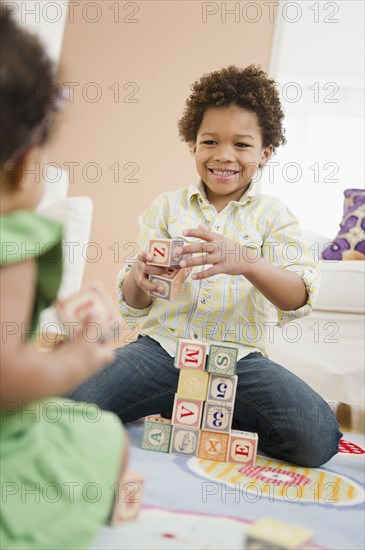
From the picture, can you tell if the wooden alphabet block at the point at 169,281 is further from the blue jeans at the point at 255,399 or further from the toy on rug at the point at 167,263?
the blue jeans at the point at 255,399

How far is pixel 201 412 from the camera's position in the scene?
144cm

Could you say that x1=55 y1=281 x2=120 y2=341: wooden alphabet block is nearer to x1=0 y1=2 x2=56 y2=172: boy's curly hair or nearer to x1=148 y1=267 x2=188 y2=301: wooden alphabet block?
x1=0 y1=2 x2=56 y2=172: boy's curly hair

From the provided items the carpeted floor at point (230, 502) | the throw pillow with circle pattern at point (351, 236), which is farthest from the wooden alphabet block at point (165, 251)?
the throw pillow with circle pattern at point (351, 236)

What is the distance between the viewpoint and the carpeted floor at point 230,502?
37.4 inches

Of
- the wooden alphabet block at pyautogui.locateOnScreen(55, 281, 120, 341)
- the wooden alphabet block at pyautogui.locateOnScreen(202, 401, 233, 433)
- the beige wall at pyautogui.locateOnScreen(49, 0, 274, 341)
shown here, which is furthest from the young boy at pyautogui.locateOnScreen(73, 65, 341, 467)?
the beige wall at pyautogui.locateOnScreen(49, 0, 274, 341)

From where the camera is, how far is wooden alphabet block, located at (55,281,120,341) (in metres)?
0.73

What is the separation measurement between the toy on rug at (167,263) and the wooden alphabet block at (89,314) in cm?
62

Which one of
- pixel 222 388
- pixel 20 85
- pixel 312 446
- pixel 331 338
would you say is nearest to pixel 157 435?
pixel 222 388

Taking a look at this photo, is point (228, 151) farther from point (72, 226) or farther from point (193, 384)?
point (72, 226)

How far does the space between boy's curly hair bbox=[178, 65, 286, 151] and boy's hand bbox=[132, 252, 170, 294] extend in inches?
18.9

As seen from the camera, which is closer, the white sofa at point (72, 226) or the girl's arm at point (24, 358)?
the girl's arm at point (24, 358)

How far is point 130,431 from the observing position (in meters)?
1.59

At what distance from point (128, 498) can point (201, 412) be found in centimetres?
Result: 50

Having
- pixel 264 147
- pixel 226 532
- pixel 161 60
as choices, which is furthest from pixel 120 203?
pixel 226 532
